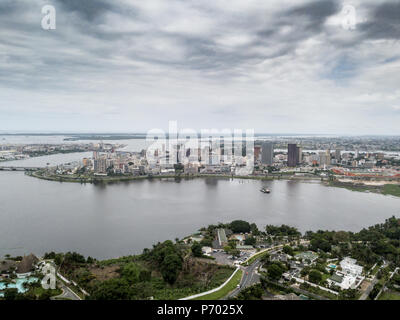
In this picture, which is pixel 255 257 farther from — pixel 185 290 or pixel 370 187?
pixel 370 187

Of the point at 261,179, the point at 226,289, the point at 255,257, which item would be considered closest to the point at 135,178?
the point at 261,179

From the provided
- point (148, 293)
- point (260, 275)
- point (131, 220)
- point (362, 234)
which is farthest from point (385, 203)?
point (148, 293)

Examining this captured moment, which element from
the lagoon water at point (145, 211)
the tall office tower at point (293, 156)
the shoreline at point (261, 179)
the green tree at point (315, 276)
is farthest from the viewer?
the tall office tower at point (293, 156)

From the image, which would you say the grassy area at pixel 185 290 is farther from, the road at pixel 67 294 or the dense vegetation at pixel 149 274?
the road at pixel 67 294

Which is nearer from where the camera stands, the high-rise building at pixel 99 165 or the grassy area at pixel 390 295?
the grassy area at pixel 390 295

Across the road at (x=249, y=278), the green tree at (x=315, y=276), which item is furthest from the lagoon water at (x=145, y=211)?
the green tree at (x=315, y=276)

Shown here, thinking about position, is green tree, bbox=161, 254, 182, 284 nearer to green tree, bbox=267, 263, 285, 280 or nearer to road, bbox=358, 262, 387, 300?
green tree, bbox=267, 263, 285, 280

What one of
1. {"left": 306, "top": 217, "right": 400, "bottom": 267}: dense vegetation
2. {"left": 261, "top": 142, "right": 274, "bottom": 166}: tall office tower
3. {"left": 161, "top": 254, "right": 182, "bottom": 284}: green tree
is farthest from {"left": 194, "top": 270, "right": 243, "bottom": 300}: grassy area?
{"left": 261, "top": 142, "right": 274, "bottom": 166}: tall office tower
